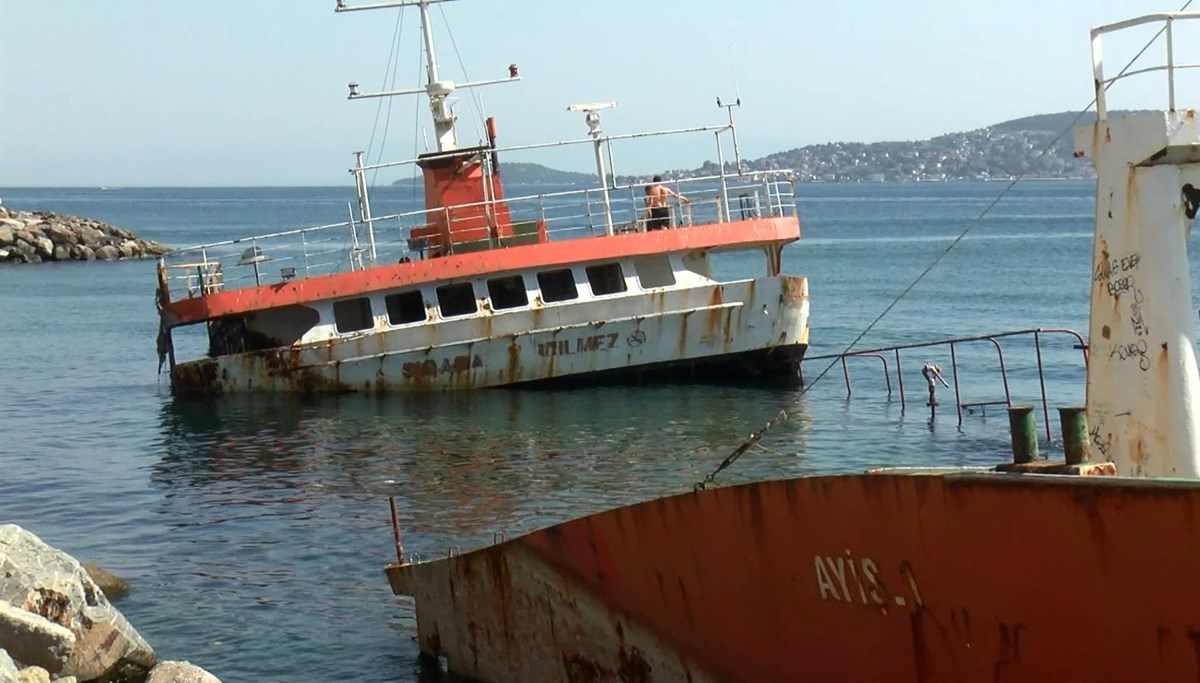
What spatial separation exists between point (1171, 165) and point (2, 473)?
62.3ft

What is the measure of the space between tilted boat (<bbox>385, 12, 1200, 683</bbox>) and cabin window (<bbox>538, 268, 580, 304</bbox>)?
55.5ft

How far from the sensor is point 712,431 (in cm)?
2331

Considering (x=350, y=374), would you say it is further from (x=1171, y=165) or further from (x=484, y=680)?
(x=1171, y=165)

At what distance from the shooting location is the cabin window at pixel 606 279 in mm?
27078

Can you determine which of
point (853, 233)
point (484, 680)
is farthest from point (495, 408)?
point (853, 233)

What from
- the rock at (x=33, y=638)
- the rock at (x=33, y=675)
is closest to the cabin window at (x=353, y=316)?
the rock at (x=33, y=638)

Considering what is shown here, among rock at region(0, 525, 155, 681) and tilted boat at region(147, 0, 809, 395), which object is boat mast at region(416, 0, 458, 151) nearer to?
tilted boat at region(147, 0, 809, 395)

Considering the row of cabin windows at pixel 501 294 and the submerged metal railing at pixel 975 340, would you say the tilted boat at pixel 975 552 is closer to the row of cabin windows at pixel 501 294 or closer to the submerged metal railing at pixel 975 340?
the submerged metal railing at pixel 975 340

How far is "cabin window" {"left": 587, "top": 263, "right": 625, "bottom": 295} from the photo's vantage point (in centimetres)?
2708

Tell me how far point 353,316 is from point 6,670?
58.6 ft

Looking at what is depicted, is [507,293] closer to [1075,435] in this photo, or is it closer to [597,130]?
[597,130]

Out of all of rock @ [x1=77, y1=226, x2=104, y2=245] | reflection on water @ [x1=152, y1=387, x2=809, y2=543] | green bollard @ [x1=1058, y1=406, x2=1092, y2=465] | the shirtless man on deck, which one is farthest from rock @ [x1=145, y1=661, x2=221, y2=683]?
rock @ [x1=77, y1=226, x2=104, y2=245]

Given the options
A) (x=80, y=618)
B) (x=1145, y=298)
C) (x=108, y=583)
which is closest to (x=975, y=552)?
(x=1145, y=298)

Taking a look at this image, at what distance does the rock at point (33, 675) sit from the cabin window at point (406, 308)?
16980 mm
